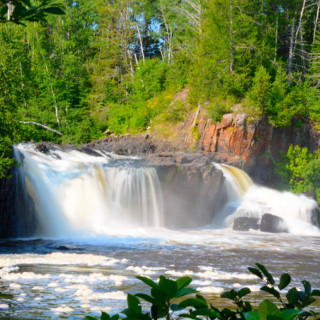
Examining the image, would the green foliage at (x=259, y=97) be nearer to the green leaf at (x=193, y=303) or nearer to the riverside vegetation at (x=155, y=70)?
the riverside vegetation at (x=155, y=70)

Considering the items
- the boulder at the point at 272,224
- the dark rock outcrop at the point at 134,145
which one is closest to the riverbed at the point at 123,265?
the boulder at the point at 272,224

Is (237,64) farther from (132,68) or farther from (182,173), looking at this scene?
(132,68)

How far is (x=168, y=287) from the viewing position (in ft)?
3.53

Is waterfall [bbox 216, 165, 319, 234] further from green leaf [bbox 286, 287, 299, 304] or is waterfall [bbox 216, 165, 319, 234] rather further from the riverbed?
green leaf [bbox 286, 287, 299, 304]

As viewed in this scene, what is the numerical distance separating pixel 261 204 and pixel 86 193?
24.5 ft

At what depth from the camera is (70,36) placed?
36688 mm

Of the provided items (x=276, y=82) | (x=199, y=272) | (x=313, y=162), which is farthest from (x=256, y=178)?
(x=199, y=272)

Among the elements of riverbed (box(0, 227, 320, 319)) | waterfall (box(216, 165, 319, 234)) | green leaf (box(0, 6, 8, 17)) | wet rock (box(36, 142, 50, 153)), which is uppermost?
wet rock (box(36, 142, 50, 153))

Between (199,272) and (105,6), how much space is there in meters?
32.0

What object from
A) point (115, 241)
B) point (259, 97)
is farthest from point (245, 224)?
point (259, 97)

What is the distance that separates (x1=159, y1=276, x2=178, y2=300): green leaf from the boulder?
16.4m

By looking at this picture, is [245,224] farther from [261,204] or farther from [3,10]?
[3,10]

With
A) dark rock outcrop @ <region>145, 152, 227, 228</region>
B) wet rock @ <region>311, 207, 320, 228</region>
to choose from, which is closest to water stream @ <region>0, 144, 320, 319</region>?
wet rock @ <region>311, 207, 320, 228</region>

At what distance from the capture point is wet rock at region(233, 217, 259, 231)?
17.1 m
